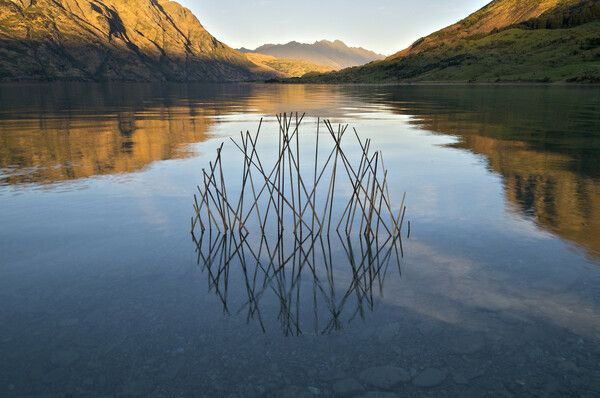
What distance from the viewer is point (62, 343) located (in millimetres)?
5379

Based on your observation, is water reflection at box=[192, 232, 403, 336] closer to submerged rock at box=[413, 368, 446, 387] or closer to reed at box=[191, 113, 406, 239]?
reed at box=[191, 113, 406, 239]

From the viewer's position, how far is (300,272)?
301 inches

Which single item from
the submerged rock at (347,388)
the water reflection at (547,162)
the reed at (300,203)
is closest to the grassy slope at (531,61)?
the water reflection at (547,162)

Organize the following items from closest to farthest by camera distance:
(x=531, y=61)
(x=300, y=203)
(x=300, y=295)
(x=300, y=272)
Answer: (x=300, y=295), (x=300, y=272), (x=300, y=203), (x=531, y=61)

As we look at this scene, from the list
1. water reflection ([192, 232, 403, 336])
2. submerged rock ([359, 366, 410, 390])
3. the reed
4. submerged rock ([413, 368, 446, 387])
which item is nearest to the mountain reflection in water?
the reed

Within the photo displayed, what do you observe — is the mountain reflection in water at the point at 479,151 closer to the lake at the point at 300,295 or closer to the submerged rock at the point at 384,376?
the lake at the point at 300,295

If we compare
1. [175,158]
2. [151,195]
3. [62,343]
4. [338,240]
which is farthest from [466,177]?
[62,343]

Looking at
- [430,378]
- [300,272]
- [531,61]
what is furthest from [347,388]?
[531,61]

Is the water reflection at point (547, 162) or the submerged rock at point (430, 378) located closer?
the submerged rock at point (430, 378)

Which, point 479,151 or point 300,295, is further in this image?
point 479,151

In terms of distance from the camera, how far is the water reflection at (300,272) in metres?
6.25

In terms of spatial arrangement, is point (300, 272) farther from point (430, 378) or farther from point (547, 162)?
point (547, 162)

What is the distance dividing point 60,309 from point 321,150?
16217 millimetres

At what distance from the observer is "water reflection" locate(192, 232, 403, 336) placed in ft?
20.5
